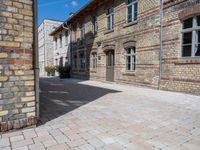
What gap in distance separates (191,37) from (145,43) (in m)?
2.36

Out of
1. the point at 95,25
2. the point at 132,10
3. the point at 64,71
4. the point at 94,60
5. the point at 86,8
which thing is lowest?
the point at 64,71

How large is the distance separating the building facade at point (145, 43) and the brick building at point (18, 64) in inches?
242

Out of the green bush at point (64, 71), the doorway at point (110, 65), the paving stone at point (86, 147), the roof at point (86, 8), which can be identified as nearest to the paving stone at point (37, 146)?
the paving stone at point (86, 147)

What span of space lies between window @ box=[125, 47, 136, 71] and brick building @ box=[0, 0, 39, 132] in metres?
7.31

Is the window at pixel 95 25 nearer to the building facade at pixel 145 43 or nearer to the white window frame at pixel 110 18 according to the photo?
the building facade at pixel 145 43

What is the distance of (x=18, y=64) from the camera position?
111 inches

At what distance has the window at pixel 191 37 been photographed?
648cm

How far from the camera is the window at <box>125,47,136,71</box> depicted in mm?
9625

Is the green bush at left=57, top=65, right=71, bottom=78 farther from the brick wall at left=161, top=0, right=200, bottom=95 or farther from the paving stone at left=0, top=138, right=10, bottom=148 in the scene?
the paving stone at left=0, top=138, right=10, bottom=148

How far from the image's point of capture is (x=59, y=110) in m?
4.30

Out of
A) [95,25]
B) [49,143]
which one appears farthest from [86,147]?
[95,25]

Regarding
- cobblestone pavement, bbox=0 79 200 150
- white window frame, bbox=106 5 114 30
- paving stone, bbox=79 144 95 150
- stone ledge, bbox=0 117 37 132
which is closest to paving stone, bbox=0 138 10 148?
cobblestone pavement, bbox=0 79 200 150

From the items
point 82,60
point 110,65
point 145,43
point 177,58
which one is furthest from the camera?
point 82,60

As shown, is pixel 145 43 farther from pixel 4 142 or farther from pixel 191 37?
pixel 4 142
